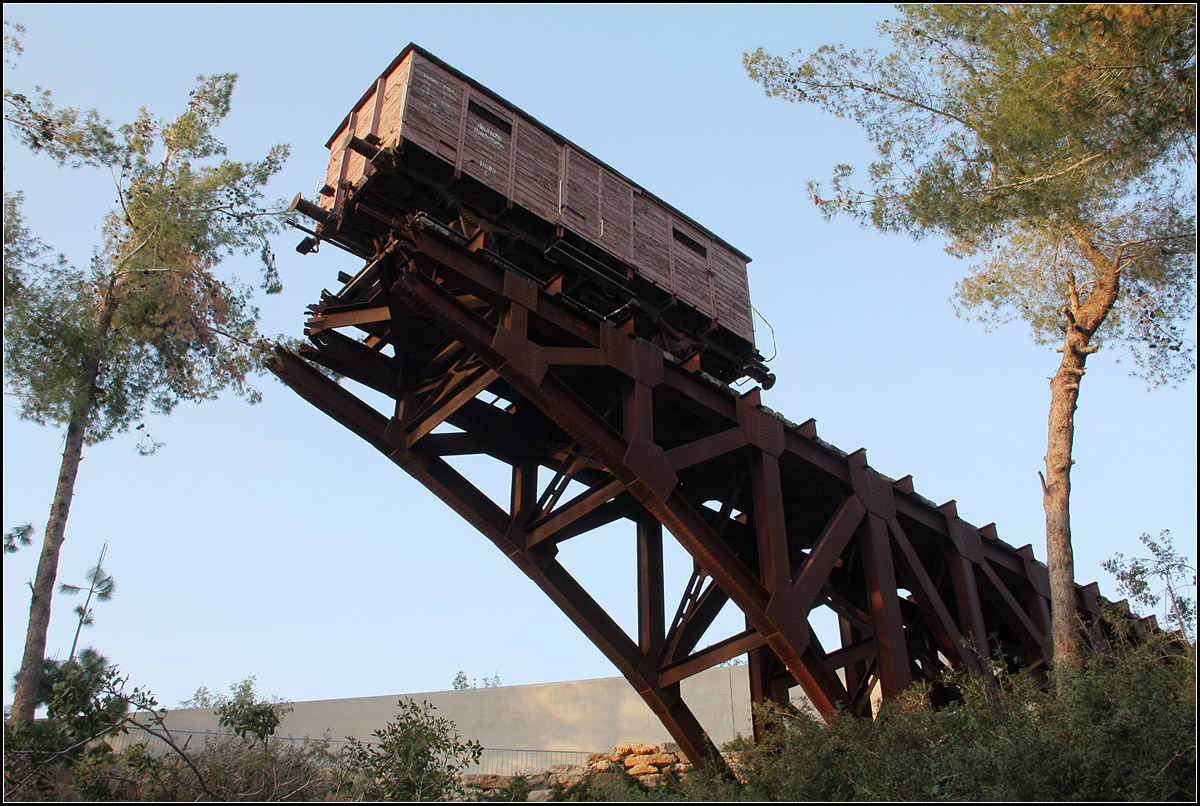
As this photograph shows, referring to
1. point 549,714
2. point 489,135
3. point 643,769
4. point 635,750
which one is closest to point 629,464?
point 489,135

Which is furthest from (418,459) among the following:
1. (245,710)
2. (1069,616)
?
(1069,616)

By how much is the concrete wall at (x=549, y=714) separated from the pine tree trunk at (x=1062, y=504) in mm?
12055

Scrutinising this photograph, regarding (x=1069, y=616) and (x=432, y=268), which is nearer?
(x=432, y=268)

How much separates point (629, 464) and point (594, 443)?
0.43 metres

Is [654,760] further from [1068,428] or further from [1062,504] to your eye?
[1068,428]

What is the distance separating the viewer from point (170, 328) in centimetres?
973

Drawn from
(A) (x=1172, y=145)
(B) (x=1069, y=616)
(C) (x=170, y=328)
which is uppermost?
(A) (x=1172, y=145)

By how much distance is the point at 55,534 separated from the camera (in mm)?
8648

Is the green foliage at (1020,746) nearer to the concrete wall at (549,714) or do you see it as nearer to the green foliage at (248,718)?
the green foliage at (248,718)

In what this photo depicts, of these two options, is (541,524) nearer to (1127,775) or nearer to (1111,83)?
(1127,775)

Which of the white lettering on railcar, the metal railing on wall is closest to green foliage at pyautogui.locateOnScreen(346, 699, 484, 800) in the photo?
the white lettering on railcar

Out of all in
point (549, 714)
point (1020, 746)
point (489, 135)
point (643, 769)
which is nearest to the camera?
point (1020, 746)

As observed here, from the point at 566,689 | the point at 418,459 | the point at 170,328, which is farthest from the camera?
the point at 566,689

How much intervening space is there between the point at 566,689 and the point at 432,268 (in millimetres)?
16459
